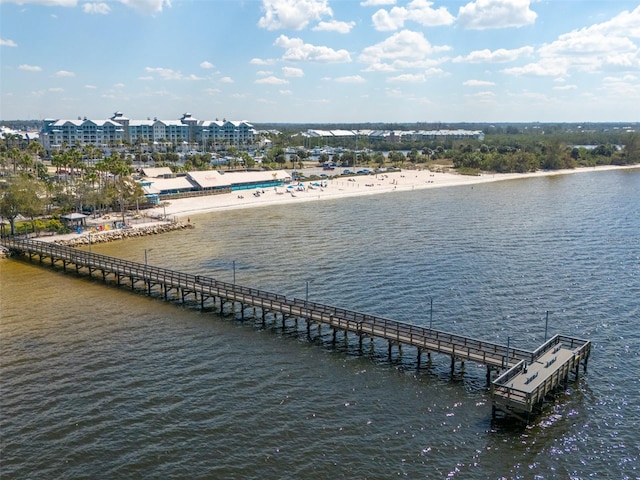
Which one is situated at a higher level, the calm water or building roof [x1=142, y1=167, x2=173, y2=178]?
building roof [x1=142, y1=167, x2=173, y2=178]

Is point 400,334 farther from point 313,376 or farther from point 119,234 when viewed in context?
point 119,234

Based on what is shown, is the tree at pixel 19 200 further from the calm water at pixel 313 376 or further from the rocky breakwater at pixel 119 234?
the calm water at pixel 313 376

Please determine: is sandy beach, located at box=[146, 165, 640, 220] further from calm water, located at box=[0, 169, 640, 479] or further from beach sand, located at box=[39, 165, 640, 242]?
calm water, located at box=[0, 169, 640, 479]

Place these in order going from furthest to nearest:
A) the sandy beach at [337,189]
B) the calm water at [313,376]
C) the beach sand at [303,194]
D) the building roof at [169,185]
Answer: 1. the building roof at [169,185]
2. the sandy beach at [337,189]
3. the beach sand at [303,194]
4. the calm water at [313,376]

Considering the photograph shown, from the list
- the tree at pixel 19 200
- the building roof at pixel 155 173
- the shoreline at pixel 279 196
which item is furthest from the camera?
the building roof at pixel 155 173

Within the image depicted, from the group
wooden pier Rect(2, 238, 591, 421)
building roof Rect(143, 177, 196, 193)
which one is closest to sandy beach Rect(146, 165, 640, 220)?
building roof Rect(143, 177, 196, 193)

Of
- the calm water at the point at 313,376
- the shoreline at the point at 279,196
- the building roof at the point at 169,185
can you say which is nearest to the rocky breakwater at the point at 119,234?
the shoreline at the point at 279,196

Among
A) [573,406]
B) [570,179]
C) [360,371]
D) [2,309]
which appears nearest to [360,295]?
[360,371]
